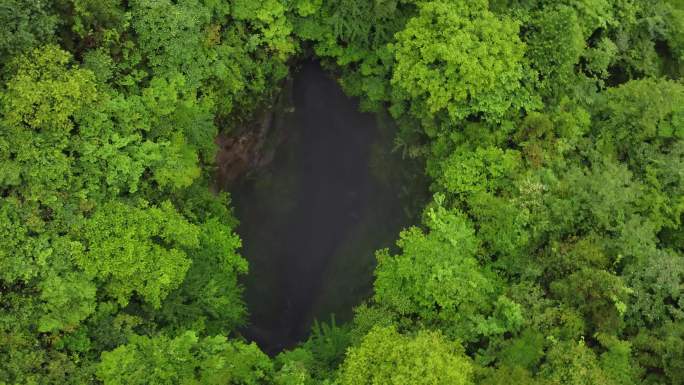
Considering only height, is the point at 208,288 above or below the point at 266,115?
below

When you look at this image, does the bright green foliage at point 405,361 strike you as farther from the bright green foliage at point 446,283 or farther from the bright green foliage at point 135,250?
the bright green foliage at point 135,250

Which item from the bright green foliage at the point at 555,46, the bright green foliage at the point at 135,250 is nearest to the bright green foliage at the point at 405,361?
the bright green foliage at the point at 135,250

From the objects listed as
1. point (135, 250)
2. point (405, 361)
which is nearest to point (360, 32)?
point (135, 250)

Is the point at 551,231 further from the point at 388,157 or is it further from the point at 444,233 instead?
the point at 388,157

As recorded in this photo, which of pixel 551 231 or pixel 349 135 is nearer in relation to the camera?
pixel 551 231

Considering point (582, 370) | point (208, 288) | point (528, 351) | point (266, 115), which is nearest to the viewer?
point (582, 370)

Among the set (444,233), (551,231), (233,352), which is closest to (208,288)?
(233,352)

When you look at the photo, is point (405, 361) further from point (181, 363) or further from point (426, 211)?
point (181, 363)
